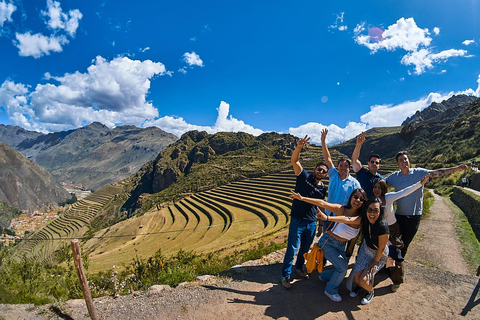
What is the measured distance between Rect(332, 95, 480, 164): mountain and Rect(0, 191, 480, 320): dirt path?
24852 millimetres

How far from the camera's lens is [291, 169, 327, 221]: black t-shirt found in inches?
159

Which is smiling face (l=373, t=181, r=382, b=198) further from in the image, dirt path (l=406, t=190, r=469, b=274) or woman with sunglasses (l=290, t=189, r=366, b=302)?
Answer: dirt path (l=406, t=190, r=469, b=274)

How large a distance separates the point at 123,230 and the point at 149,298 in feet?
128

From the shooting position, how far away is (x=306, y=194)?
4.03m

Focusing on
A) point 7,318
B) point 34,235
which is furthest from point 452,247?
point 34,235

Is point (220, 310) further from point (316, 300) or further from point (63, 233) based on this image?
point (63, 233)

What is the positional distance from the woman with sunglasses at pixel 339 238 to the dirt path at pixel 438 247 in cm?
344

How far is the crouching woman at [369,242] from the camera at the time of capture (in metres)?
3.23

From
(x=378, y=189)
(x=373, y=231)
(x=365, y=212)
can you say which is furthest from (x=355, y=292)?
(x=378, y=189)

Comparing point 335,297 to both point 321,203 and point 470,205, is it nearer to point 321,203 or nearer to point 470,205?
point 321,203

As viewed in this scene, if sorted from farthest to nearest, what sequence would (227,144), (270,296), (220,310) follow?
1. (227,144)
2. (270,296)
3. (220,310)

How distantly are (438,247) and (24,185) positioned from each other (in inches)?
8471

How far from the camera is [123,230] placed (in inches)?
1463

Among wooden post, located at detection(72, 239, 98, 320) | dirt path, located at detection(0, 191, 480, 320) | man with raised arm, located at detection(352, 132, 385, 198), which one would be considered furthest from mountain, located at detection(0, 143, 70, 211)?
man with raised arm, located at detection(352, 132, 385, 198)
